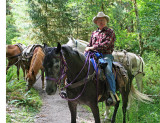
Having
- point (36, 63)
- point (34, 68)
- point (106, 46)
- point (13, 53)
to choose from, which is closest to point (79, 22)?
point (13, 53)

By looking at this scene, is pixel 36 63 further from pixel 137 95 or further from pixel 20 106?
pixel 137 95

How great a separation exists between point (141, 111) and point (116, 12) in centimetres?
578

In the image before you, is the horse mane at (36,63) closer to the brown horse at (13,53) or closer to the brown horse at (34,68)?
the brown horse at (34,68)

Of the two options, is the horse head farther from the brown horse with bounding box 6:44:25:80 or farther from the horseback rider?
→ the brown horse with bounding box 6:44:25:80

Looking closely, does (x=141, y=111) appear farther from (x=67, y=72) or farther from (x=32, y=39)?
(x=32, y=39)

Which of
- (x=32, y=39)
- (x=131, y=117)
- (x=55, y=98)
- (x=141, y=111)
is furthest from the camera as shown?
(x=32, y=39)

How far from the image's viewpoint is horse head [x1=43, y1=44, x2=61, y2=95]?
2350 millimetres

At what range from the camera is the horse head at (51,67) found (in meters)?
2.35

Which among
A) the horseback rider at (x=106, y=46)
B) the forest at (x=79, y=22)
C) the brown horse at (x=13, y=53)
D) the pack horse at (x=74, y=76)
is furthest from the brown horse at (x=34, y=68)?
the horseback rider at (x=106, y=46)

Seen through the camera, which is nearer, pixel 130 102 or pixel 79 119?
pixel 79 119

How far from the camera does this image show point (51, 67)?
2359mm
